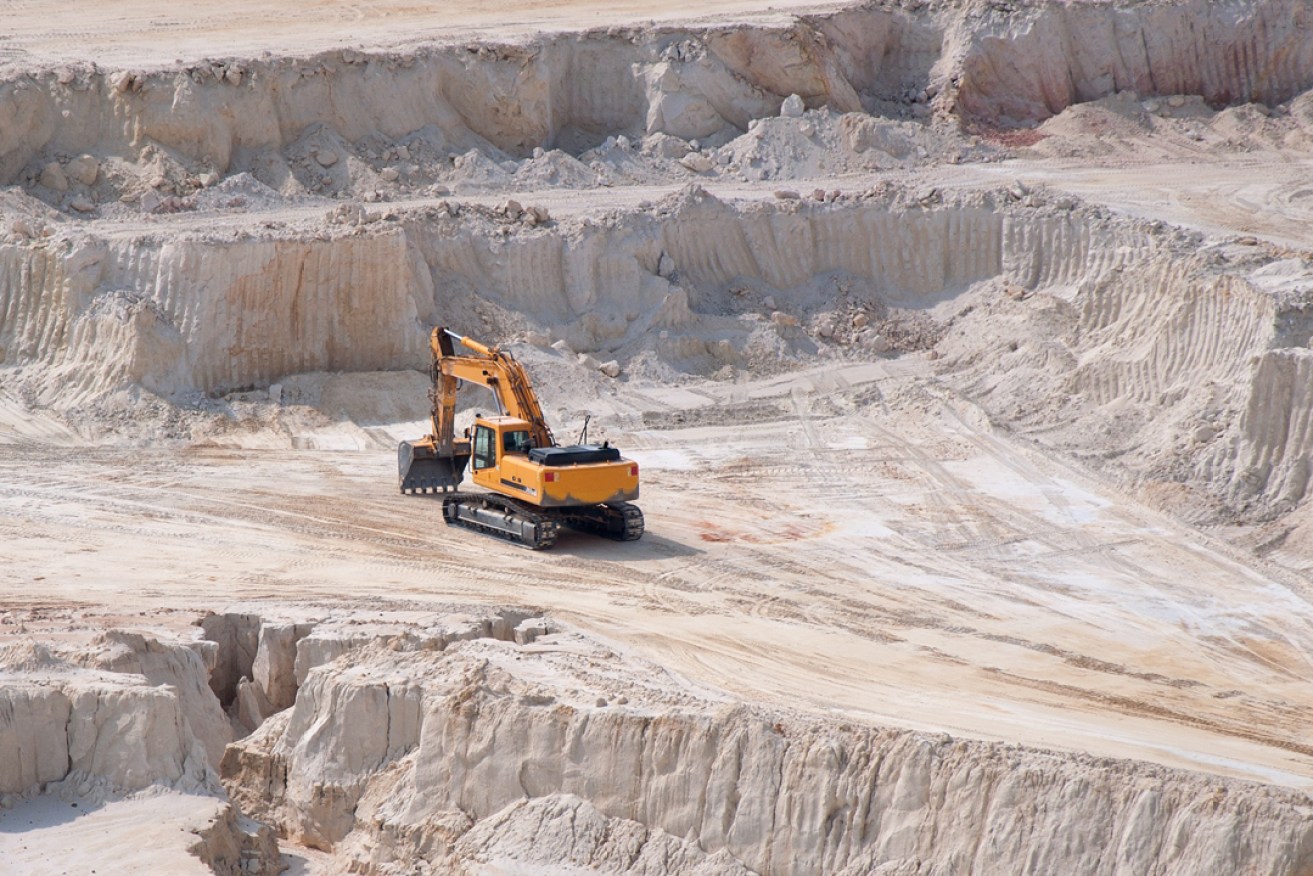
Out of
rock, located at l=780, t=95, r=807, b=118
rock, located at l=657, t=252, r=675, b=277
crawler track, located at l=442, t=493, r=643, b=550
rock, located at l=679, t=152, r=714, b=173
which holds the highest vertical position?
rock, located at l=780, t=95, r=807, b=118

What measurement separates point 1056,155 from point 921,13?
4.66 m

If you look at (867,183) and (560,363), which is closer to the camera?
(560,363)

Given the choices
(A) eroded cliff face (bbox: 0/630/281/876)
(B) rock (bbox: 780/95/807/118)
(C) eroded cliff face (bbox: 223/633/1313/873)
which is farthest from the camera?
(B) rock (bbox: 780/95/807/118)

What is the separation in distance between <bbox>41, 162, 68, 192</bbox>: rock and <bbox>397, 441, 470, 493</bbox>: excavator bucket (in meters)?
9.53

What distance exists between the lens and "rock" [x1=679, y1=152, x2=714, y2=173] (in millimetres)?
29625

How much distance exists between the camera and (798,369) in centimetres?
2575

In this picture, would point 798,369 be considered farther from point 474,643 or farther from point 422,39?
point 474,643

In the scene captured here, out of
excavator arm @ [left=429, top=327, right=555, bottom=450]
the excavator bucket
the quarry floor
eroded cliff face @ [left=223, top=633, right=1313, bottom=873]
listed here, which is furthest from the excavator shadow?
eroded cliff face @ [left=223, top=633, right=1313, bottom=873]

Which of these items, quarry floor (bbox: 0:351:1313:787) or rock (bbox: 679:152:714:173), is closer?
quarry floor (bbox: 0:351:1313:787)

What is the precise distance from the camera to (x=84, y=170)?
2625 cm

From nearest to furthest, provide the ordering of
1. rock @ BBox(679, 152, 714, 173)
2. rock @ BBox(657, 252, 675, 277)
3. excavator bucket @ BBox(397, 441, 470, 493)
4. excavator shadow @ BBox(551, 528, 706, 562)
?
excavator shadow @ BBox(551, 528, 706, 562)
excavator bucket @ BBox(397, 441, 470, 493)
rock @ BBox(657, 252, 675, 277)
rock @ BBox(679, 152, 714, 173)

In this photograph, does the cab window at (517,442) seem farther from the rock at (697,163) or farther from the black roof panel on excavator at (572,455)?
the rock at (697,163)

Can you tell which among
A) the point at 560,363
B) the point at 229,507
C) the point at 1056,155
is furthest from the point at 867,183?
the point at 229,507

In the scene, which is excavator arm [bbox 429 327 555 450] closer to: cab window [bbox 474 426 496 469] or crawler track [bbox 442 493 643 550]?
cab window [bbox 474 426 496 469]
